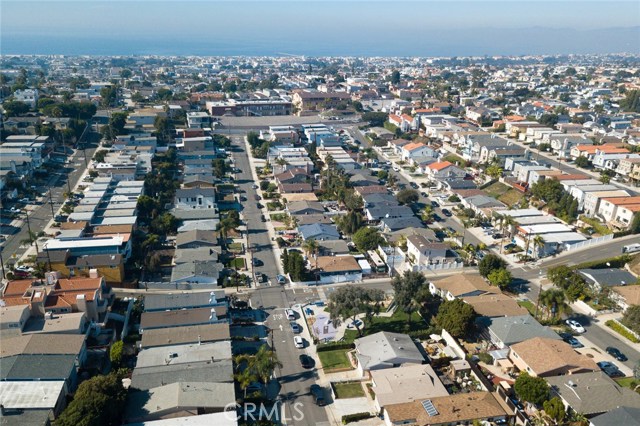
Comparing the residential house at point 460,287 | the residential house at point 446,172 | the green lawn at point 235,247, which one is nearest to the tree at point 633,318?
the residential house at point 460,287

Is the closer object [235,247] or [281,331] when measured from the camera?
[281,331]

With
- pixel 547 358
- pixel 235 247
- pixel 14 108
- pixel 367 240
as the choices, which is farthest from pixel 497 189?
pixel 14 108

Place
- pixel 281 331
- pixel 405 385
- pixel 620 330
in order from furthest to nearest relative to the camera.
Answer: pixel 620 330 → pixel 281 331 → pixel 405 385

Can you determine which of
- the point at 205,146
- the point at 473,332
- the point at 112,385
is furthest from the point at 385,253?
the point at 205,146

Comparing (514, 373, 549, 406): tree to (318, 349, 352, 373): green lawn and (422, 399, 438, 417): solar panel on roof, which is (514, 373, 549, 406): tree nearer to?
(422, 399, 438, 417): solar panel on roof

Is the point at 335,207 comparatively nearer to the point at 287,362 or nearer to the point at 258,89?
the point at 287,362

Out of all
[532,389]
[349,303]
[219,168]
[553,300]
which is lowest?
[532,389]

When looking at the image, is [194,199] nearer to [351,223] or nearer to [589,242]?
[351,223]
